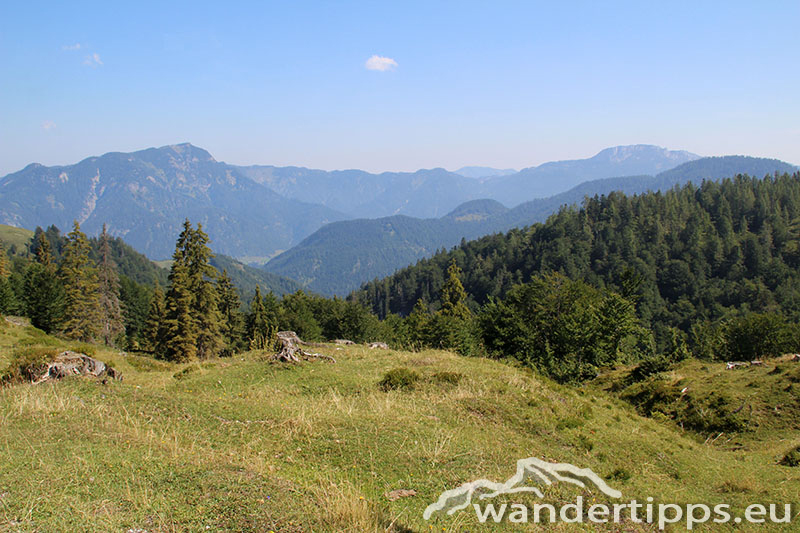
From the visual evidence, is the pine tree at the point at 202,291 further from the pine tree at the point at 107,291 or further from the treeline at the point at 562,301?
the pine tree at the point at 107,291

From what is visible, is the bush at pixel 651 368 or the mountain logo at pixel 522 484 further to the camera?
the bush at pixel 651 368

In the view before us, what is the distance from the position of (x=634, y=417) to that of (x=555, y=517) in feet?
40.4

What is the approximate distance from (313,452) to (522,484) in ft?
15.4

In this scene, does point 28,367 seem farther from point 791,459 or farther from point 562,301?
point 562,301

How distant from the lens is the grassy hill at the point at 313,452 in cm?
→ 682

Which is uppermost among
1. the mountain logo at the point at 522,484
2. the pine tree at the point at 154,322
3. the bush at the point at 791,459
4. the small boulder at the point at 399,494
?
the small boulder at the point at 399,494

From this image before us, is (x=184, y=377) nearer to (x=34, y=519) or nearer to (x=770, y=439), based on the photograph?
(x=34, y=519)

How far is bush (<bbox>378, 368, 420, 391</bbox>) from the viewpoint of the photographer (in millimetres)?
16766

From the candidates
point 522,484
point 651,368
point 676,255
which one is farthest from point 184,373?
point 676,255

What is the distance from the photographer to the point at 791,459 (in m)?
14.2

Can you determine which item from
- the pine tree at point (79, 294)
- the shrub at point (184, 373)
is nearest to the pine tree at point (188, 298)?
the pine tree at point (79, 294)

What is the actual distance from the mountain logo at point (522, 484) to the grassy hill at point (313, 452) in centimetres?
23

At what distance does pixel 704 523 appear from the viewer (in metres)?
9.35

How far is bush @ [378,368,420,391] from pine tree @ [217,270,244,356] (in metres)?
49.1
